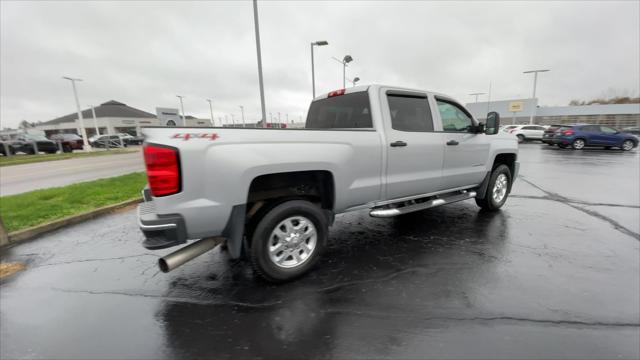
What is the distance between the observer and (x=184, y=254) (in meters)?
2.50

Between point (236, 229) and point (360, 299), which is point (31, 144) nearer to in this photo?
point (236, 229)

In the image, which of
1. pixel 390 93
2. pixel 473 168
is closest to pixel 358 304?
pixel 390 93

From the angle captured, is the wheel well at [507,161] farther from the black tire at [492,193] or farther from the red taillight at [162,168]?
the red taillight at [162,168]

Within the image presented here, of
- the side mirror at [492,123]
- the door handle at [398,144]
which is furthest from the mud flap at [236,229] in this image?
the side mirror at [492,123]

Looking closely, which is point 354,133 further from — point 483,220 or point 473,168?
point 483,220

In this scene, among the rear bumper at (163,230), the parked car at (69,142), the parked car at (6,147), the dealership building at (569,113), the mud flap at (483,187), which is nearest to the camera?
the rear bumper at (163,230)

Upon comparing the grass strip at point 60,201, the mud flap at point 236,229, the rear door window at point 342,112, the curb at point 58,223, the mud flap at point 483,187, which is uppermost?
the rear door window at point 342,112

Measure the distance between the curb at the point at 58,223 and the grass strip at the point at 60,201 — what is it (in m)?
0.17

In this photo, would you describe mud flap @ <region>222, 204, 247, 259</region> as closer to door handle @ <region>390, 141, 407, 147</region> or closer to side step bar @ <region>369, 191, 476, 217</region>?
side step bar @ <region>369, 191, 476, 217</region>

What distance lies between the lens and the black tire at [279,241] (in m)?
2.77

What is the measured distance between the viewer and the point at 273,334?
228cm

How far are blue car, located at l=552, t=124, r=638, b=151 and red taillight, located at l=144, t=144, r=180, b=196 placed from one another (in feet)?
76.0

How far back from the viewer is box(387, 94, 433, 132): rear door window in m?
3.72

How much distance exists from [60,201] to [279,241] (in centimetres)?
617
